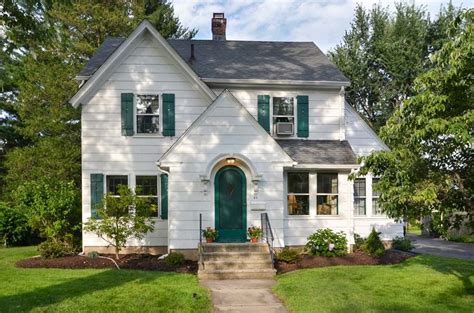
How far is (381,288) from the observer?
431 inches

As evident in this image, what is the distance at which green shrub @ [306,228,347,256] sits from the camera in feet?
52.0

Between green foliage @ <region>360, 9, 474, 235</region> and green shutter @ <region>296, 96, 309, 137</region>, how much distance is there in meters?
8.19

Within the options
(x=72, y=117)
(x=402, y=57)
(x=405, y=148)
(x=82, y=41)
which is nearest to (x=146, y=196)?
(x=405, y=148)

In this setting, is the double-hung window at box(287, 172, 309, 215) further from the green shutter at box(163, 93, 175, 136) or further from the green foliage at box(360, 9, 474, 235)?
the green foliage at box(360, 9, 474, 235)

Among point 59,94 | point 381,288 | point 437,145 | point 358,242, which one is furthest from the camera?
point 59,94

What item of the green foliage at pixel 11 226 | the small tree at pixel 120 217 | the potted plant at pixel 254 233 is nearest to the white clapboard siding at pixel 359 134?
the potted plant at pixel 254 233

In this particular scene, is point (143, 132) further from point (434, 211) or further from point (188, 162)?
A: point (434, 211)

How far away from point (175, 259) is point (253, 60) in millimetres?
9170

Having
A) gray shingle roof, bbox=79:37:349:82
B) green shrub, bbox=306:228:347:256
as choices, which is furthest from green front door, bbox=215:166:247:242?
gray shingle roof, bbox=79:37:349:82

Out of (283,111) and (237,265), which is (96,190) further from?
(283,111)

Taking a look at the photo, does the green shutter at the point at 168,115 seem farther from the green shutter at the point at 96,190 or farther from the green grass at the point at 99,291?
the green grass at the point at 99,291

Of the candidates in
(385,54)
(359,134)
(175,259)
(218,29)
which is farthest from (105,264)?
(385,54)

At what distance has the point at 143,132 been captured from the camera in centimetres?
1703

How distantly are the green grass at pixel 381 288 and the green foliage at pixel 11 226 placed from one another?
1382 cm
